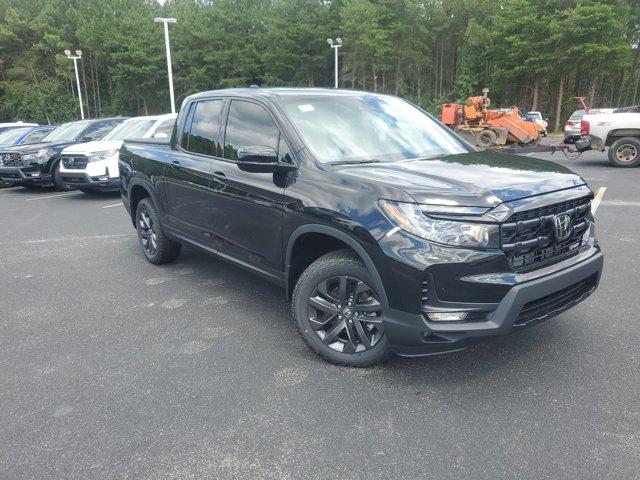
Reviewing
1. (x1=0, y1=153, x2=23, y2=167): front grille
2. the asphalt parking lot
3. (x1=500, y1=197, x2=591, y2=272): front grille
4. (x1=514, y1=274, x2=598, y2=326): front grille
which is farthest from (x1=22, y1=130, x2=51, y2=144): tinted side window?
(x1=514, y1=274, x2=598, y2=326): front grille

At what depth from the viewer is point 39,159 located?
12.1 m

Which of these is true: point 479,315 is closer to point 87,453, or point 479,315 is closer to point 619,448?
point 619,448

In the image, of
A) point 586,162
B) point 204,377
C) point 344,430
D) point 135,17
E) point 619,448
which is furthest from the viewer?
point 135,17

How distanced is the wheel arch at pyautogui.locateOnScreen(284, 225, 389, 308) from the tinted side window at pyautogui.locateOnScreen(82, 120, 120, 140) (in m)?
10.3

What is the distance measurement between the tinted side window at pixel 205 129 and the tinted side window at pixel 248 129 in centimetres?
18

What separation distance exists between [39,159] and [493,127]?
1339cm

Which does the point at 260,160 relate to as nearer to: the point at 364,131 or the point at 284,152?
the point at 284,152

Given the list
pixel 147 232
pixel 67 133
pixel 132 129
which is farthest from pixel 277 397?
pixel 67 133

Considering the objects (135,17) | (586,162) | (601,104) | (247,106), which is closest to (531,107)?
(601,104)

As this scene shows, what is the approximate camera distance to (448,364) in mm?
3369

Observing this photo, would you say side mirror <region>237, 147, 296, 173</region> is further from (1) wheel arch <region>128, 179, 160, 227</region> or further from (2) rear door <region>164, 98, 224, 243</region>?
(1) wheel arch <region>128, 179, 160, 227</region>

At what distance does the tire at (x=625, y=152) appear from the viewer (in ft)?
40.7

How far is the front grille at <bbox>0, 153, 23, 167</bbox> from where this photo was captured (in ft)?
40.3

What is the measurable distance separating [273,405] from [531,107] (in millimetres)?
46095
